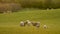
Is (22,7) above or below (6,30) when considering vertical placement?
below

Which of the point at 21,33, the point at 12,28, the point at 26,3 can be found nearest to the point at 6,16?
the point at 12,28

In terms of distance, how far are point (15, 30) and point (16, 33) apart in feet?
0.16

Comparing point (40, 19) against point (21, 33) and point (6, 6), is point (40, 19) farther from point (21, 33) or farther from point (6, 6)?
point (6, 6)

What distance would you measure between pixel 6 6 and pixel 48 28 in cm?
96

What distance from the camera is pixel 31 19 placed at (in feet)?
4.79

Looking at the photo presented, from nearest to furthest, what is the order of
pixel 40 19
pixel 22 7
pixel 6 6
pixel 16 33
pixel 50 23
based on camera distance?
pixel 16 33
pixel 50 23
pixel 40 19
pixel 6 6
pixel 22 7

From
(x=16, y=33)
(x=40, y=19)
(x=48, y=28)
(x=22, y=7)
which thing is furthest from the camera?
(x=22, y=7)

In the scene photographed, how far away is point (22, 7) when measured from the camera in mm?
2150

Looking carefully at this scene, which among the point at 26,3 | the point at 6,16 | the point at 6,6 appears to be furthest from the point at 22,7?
the point at 6,16

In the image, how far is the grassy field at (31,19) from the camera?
117 cm

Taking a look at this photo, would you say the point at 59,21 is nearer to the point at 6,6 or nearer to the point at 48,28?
the point at 48,28

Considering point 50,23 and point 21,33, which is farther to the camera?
point 50,23

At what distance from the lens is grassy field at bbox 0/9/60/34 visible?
46.1 inches

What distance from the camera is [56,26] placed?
1287 millimetres
